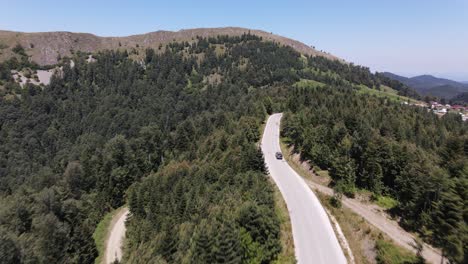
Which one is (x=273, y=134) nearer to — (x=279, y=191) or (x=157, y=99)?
(x=279, y=191)

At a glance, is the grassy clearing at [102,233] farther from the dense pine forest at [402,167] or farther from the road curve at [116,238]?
the dense pine forest at [402,167]

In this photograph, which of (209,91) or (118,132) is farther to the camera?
(209,91)

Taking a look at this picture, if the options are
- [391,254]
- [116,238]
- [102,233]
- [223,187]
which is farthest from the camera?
[102,233]

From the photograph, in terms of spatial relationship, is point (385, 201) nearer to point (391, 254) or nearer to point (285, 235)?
A: point (391, 254)

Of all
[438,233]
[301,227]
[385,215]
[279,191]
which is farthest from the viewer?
[279,191]

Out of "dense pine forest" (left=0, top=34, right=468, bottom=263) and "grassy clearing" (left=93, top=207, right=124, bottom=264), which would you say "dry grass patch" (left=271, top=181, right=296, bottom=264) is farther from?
"grassy clearing" (left=93, top=207, right=124, bottom=264)

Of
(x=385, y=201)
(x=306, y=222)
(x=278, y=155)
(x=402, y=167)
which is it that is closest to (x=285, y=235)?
(x=306, y=222)

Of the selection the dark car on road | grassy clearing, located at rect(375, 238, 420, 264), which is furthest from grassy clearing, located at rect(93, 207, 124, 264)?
grassy clearing, located at rect(375, 238, 420, 264)

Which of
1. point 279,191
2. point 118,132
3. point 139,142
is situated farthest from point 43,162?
point 279,191
